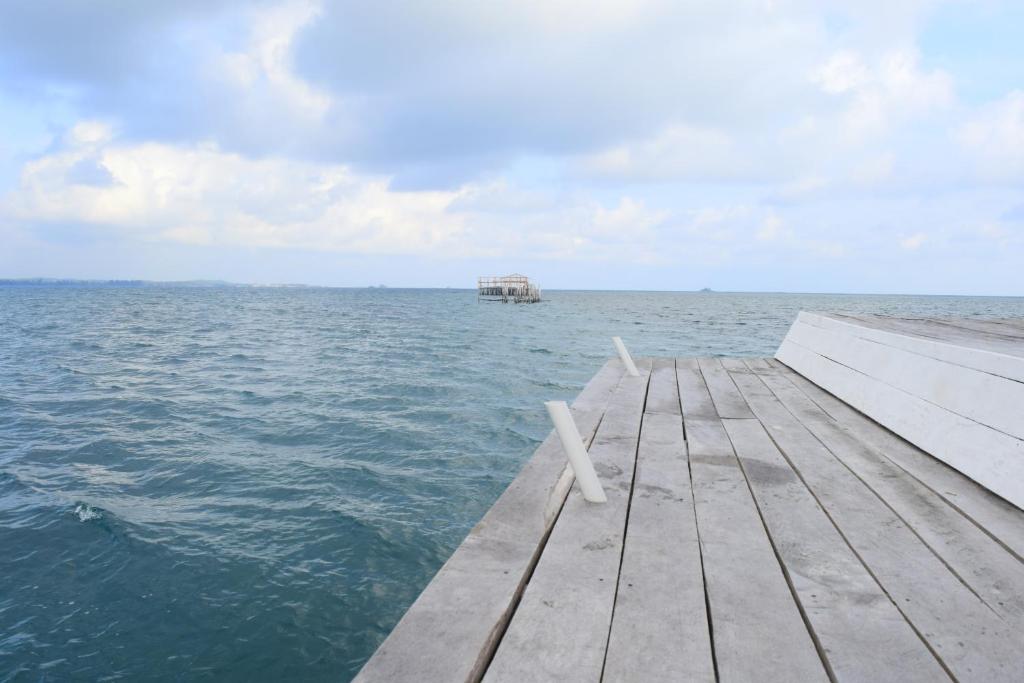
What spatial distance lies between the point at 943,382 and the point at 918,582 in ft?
7.20

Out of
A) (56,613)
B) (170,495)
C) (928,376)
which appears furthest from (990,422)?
(170,495)

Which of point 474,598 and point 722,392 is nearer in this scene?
point 474,598

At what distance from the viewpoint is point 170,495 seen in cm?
655

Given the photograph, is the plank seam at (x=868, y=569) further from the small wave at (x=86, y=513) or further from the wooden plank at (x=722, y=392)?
the small wave at (x=86, y=513)

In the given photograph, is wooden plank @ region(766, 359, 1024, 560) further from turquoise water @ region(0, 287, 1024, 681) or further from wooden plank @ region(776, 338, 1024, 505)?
turquoise water @ region(0, 287, 1024, 681)

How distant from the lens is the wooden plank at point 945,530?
2006 mm

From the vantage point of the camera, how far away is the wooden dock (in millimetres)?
→ 1625

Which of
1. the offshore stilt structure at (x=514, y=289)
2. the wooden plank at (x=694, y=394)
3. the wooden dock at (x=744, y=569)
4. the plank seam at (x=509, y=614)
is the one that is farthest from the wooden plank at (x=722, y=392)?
the offshore stilt structure at (x=514, y=289)

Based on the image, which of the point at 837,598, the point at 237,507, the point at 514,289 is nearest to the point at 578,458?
the point at 837,598

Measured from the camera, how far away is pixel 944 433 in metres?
3.51

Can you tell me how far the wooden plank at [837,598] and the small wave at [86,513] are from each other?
6.56 meters

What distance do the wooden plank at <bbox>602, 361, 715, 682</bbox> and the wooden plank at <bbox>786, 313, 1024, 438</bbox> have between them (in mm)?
1713

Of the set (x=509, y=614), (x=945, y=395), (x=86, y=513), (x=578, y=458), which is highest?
(x=945, y=395)

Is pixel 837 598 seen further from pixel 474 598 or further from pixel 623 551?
pixel 474 598
